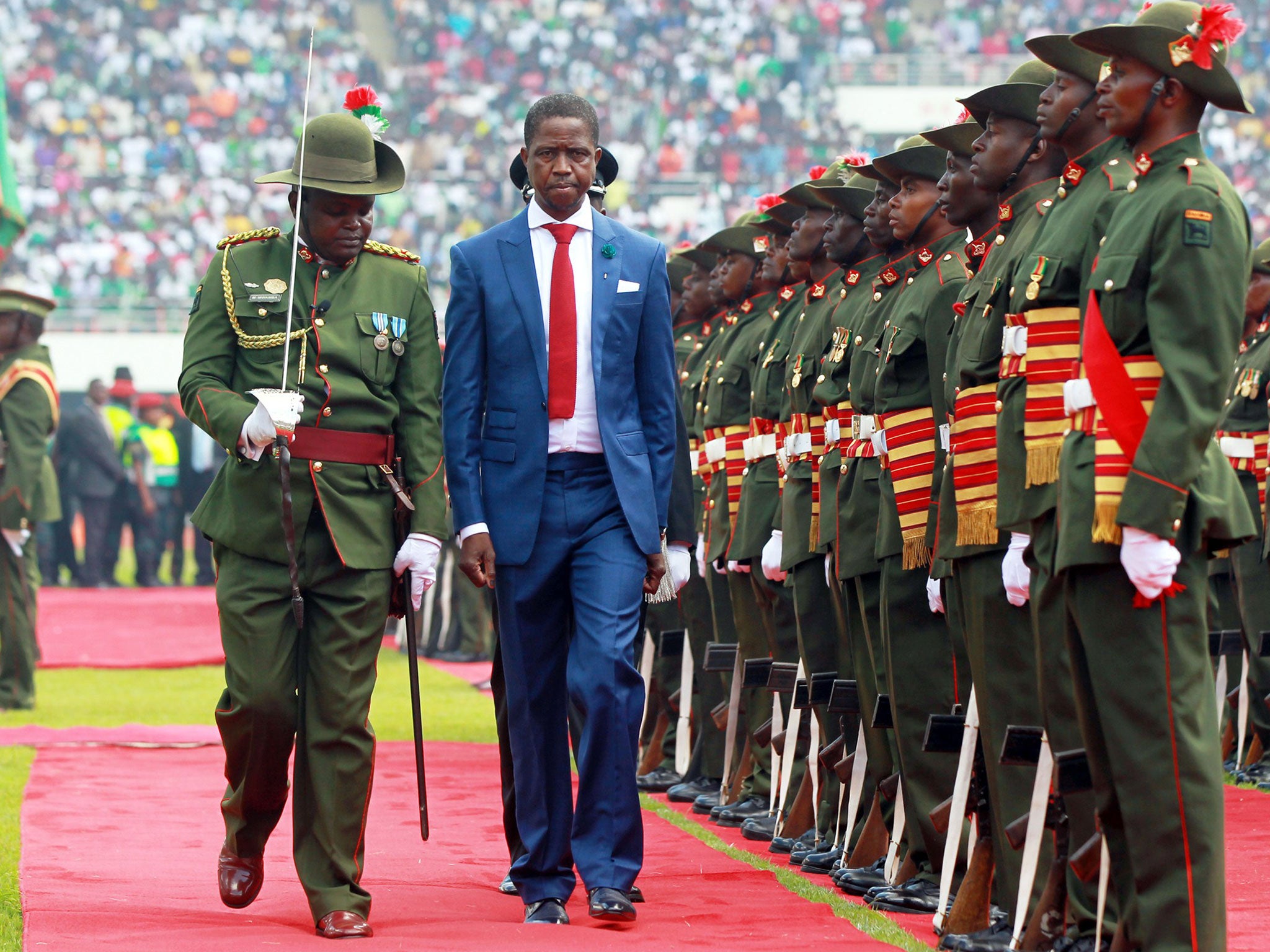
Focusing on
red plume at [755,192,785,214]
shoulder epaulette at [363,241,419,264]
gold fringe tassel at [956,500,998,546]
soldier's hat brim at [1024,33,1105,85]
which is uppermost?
red plume at [755,192,785,214]

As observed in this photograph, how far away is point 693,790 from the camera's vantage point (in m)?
9.05

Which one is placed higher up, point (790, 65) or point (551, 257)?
point (790, 65)

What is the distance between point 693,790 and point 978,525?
3996mm

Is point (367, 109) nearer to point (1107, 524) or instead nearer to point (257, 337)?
point (257, 337)

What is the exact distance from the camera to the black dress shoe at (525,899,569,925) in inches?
216

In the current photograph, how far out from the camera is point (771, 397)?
8.05 m

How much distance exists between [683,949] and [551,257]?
215 centimetres

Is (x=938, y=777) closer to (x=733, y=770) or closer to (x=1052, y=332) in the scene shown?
(x=1052, y=332)

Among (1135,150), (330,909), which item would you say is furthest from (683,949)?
(1135,150)

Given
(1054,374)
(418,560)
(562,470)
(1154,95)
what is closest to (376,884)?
(418,560)

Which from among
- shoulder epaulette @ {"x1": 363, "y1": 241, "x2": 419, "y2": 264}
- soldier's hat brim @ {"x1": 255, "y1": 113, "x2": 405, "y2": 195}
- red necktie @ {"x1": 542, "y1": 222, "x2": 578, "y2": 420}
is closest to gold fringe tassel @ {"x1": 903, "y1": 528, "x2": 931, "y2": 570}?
red necktie @ {"x1": 542, "y1": 222, "x2": 578, "y2": 420}

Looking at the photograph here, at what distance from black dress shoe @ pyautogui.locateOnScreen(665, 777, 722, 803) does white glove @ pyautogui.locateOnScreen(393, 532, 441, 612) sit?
3.46 metres

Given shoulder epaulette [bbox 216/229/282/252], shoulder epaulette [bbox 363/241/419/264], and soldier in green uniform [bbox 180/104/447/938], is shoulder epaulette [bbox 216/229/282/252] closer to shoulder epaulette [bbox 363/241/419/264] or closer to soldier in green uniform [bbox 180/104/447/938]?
soldier in green uniform [bbox 180/104/447/938]

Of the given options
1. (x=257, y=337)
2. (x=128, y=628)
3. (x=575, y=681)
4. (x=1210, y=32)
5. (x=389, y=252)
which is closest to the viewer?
(x=1210, y=32)
